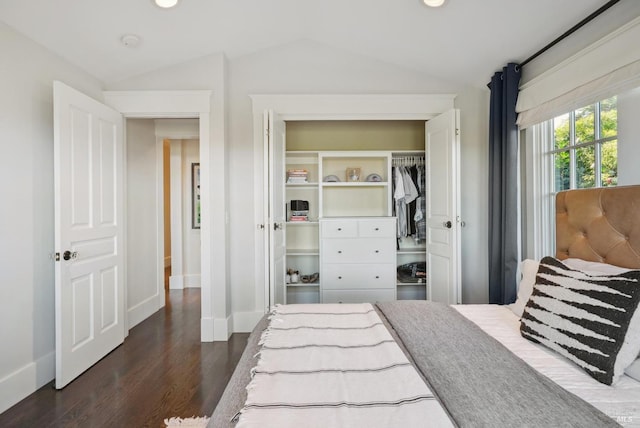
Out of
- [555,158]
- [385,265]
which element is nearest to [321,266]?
[385,265]

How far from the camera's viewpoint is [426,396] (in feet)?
2.95

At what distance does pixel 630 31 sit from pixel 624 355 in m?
1.59

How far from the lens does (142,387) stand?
6.92ft

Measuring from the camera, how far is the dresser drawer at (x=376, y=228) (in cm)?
343

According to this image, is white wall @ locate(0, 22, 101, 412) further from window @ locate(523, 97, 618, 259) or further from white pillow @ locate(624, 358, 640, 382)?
window @ locate(523, 97, 618, 259)

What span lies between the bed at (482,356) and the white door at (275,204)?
1113 mm

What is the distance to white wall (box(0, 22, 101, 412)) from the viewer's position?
6.40ft

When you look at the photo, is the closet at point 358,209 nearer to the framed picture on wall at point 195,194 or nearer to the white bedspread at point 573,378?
the white bedspread at point 573,378

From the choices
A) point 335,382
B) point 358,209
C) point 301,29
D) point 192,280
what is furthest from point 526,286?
point 192,280

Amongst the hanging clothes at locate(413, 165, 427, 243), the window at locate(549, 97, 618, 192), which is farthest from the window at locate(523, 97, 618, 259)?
the hanging clothes at locate(413, 165, 427, 243)

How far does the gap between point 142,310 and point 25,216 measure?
167cm

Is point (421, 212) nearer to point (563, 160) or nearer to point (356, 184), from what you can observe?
point (356, 184)

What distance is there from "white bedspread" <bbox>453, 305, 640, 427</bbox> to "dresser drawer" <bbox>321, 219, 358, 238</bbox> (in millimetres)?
1884

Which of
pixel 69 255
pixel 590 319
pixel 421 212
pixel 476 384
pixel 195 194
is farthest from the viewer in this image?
pixel 195 194
